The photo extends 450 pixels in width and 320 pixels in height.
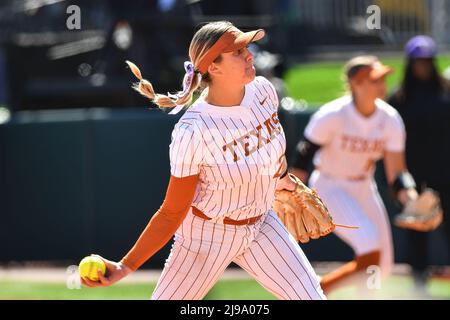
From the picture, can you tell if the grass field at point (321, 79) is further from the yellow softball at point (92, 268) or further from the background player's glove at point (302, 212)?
the yellow softball at point (92, 268)

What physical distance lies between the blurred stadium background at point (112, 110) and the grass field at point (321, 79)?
A: 3 cm

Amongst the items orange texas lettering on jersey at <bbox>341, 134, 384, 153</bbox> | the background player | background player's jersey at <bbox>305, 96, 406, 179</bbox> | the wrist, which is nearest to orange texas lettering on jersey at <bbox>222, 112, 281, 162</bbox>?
the wrist

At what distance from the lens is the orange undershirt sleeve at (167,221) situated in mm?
5180

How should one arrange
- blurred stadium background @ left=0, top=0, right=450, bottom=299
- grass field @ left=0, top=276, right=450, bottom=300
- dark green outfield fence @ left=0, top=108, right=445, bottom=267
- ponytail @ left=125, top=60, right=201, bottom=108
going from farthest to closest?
dark green outfield fence @ left=0, top=108, right=445, bottom=267, blurred stadium background @ left=0, top=0, right=450, bottom=299, grass field @ left=0, top=276, right=450, bottom=300, ponytail @ left=125, top=60, right=201, bottom=108

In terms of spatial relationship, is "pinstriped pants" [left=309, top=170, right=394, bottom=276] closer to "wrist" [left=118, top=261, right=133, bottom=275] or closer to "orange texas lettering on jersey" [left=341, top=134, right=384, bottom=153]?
"orange texas lettering on jersey" [left=341, top=134, right=384, bottom=153]

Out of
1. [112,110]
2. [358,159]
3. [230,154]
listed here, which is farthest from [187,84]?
[112,110]

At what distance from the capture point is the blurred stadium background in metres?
11.4

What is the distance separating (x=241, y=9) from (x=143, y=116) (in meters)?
3.83

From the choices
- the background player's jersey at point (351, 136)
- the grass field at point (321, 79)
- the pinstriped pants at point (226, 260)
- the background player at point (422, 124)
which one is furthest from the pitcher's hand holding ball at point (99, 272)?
the grass field at point (321, 79)

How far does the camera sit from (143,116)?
11.6 metres

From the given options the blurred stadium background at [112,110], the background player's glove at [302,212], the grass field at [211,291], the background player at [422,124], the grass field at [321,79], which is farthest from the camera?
the grass field at [321,79]

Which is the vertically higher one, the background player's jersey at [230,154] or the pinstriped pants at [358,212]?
the background player's jersey at [230,154]

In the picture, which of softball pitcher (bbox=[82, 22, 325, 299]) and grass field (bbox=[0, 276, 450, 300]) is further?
grass field (bbox=[0, 276, 450, 300])

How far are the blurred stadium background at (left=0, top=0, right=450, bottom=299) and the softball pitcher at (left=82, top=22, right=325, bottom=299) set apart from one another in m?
3.86
